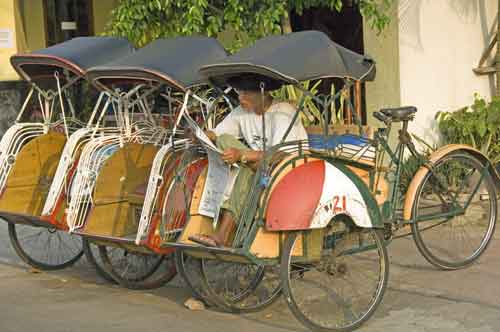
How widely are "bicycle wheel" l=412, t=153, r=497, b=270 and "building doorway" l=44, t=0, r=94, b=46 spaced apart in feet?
23.0

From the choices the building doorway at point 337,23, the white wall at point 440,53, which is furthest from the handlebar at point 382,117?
the building doorway at point 337,23

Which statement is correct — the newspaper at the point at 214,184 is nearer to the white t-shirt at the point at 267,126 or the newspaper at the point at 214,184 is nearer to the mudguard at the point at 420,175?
the white t-shirt at the point at 267,126

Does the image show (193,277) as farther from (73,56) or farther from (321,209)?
(73,56)

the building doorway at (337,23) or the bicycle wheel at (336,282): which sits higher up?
the building doorway at (337,23)

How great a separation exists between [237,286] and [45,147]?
209cm

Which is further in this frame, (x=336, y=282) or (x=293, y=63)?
(x=336, y=282)

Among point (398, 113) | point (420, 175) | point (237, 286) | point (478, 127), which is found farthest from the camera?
point (478, 127)

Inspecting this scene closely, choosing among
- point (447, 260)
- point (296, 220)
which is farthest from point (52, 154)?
point (447, 260)

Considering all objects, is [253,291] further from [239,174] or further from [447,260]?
[447,260]

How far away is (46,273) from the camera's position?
8336 millimetres

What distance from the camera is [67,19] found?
1358 centimetres

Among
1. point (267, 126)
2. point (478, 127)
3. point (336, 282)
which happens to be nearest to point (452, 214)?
point (336, 282)

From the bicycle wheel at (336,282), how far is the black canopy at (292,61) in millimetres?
1005

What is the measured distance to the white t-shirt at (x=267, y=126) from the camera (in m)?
6.57
